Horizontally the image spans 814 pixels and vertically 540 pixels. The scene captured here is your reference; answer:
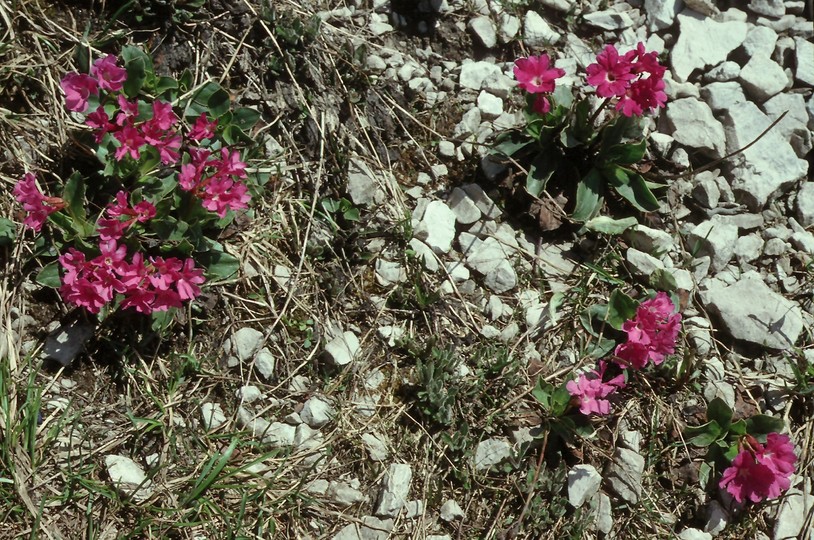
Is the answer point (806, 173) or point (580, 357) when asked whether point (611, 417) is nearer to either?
point (580, 357)

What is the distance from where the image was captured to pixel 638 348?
10.6 feet

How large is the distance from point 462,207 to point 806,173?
5.64 ft

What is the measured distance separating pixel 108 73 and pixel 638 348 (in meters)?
2.37

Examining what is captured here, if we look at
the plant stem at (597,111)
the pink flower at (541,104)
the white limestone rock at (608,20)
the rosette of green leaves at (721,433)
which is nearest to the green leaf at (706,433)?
the rosette of green leaves at (721,433)

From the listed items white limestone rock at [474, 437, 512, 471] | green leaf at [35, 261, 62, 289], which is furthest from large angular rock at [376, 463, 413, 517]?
green leaf at [35, 261, 62, 289]

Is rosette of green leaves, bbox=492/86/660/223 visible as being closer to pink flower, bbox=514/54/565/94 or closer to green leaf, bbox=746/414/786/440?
pink flower, bbox=514/54/565/94

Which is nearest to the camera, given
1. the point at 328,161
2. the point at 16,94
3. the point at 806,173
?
the point at 16,94

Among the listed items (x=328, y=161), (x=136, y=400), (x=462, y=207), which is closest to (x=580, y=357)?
(x=462, y=207)

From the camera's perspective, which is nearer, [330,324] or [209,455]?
[209,455]

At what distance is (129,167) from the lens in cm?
305

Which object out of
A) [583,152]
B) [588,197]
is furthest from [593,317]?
[583,152]

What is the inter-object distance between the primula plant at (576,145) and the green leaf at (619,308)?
1.23 ft

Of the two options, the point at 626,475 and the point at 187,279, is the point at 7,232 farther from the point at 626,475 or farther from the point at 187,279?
the point at 626,475

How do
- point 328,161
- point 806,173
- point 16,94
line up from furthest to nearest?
1. point 806,173
2. point 328,161
3. point 16,94
